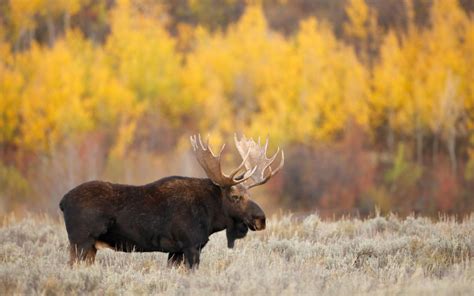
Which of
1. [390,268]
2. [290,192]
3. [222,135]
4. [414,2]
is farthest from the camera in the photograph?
[414,2]

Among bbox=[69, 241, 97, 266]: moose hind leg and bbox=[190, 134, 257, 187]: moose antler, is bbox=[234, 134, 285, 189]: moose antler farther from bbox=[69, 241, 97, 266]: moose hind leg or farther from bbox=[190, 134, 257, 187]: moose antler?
bbox=[69, 241, 97, 266]: moose hind leg

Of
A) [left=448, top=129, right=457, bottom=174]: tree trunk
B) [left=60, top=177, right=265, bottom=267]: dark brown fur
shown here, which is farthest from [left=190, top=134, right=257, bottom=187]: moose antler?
[left=448, top=129, right=457, bottom=174]: tree trunk

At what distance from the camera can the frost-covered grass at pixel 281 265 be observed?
28.3ft

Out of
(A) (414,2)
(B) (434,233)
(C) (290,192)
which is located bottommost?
(C) (290,192)

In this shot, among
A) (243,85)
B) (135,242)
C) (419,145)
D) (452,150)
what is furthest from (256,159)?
(243,85)

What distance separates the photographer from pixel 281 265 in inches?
387

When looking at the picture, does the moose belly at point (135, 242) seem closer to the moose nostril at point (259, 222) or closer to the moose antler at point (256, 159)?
the moose nostril at point (259, 222)

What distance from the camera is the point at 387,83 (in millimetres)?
45656

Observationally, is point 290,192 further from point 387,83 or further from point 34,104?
point 34,104

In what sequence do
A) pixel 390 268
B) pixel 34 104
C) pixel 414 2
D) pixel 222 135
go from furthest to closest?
pixel 414 2 < pixel 222 135 < pixel 34 104 < pixel 390 268

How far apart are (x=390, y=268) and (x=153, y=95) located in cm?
3915

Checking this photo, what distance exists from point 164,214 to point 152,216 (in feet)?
0.47

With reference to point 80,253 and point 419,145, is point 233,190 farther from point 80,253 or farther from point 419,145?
point 419,145

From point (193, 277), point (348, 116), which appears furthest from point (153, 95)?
point (193, 277)
